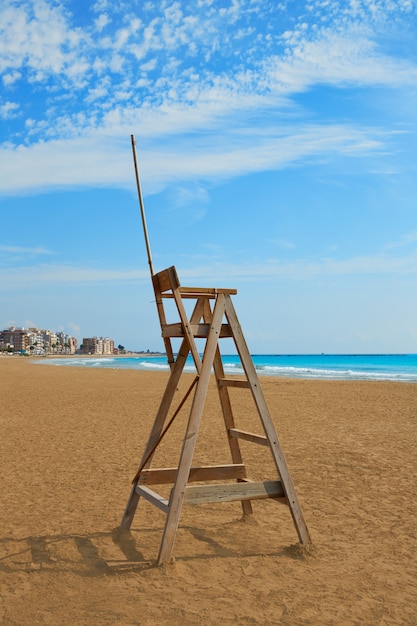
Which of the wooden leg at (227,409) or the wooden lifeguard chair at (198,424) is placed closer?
the wooden lifeguard chair at (198,424)

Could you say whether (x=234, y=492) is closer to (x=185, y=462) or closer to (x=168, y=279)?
(x=185, y=462)

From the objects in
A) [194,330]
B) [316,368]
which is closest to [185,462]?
[194,330]

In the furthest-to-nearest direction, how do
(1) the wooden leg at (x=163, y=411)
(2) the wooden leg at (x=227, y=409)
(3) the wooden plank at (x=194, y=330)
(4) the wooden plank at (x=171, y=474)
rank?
1. (2) the wooden leg at (x=227, y=409)
2. (4) the wooden plank at (x=171, y=474)
3. (1) the wooden leg at (x=163, y=411)
4. (3) the wooden plank at (x=194, y=330)

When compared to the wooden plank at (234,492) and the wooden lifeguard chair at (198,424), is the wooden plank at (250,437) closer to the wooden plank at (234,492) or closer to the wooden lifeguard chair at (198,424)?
the wooden lifeguard chair at (198,424)

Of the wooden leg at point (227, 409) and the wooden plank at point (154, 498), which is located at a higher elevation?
the wooden leg at point (227, 409)

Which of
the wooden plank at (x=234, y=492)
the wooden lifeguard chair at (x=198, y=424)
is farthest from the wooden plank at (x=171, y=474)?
the wooden plank at (x=234, y=492)

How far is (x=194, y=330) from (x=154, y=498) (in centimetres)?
156

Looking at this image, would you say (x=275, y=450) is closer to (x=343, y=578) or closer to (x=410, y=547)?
(x=343, y=578)

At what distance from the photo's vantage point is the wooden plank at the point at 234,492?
209 inches

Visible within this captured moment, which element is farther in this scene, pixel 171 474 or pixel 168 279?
pixel 171 474

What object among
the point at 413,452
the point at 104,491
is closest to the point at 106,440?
the point at 104,491

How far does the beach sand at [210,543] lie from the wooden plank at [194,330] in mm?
1955

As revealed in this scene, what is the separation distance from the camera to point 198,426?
199 inches

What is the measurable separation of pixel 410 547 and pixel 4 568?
366cm
